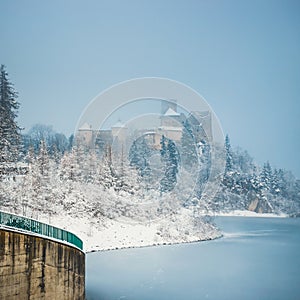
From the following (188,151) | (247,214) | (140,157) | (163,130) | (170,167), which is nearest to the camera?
(170,167)

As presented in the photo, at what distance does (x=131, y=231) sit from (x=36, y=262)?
2656cm

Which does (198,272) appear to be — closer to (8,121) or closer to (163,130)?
(8,121)

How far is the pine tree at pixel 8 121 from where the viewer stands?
34125 millimetres

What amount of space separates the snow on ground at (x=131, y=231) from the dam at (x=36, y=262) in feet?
61.0

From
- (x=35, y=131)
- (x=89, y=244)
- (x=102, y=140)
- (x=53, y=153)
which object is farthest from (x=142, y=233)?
(x=35, y=131)

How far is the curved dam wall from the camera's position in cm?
1075

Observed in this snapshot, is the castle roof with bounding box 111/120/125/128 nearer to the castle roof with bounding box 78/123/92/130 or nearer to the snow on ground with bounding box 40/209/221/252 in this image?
the castle roof with bounding box 78/123/92/130

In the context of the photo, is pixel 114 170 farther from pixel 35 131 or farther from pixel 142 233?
pixel 35 131

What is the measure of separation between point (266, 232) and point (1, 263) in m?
42.6

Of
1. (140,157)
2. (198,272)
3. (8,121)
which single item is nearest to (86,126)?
(140,157)

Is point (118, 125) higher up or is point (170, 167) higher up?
point (118, 125)

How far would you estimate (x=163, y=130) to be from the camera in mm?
81562

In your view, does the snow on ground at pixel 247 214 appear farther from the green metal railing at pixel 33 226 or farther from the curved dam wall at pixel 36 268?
the curved dam wall at pixel 36 268

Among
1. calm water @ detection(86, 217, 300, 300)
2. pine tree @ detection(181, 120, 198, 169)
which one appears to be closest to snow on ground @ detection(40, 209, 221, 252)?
calm water @ detection(86, 217, 300, 300)
